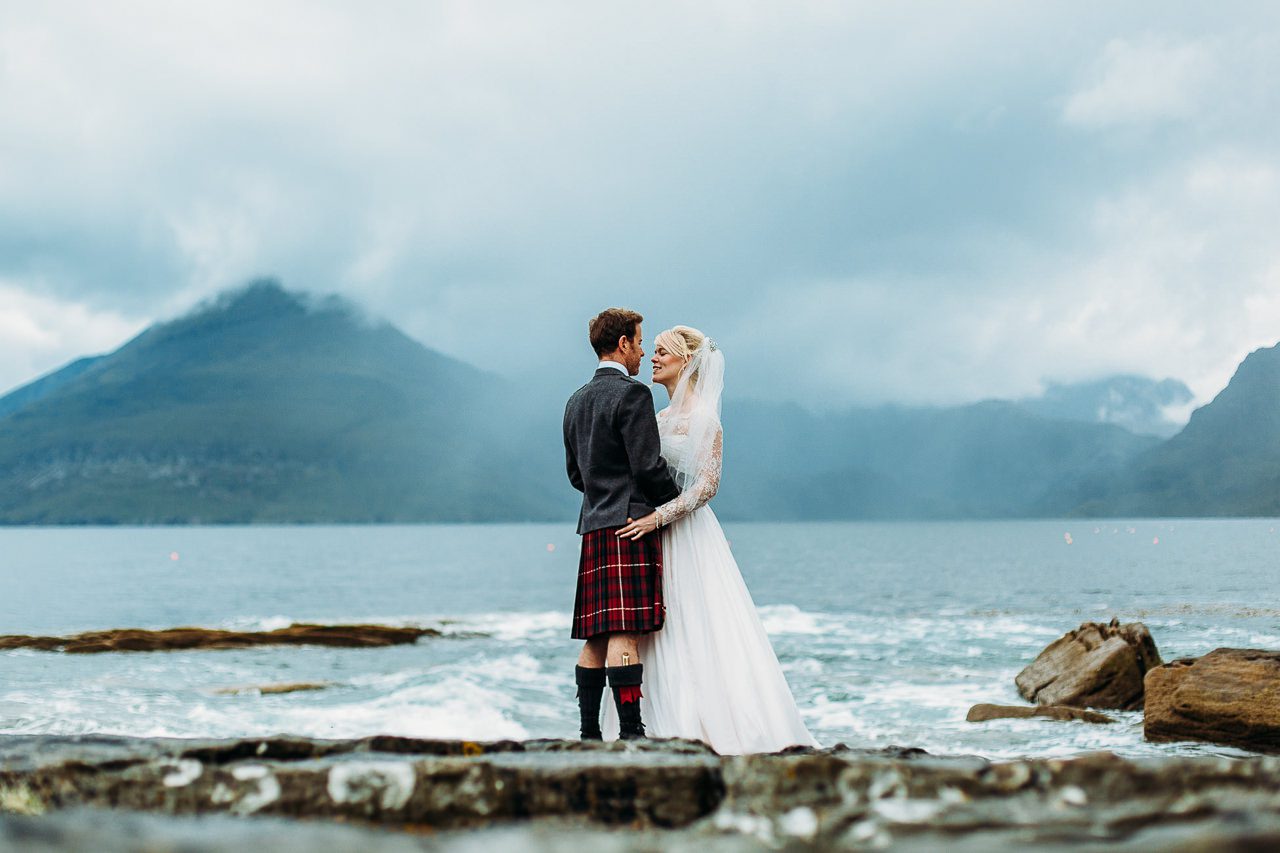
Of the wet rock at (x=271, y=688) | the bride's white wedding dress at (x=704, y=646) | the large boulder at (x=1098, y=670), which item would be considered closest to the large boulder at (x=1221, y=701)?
the large boulder at (x=1098, y=670)

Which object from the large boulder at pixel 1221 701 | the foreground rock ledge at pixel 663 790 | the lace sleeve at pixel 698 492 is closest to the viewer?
the foreground rock ledge at pixel 663 790

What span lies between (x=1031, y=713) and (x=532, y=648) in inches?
729

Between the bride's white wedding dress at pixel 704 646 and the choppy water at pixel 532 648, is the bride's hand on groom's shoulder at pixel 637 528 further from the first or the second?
the choppy water at pixel 532 648

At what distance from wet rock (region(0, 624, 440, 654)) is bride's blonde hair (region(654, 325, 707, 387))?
91.0ft

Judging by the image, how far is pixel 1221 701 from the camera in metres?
12.6

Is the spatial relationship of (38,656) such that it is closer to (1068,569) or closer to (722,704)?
(722,704)

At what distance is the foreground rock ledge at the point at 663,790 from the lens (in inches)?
98.6

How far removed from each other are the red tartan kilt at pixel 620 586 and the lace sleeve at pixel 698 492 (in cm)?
22

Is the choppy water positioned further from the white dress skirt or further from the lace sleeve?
the lace sleeve

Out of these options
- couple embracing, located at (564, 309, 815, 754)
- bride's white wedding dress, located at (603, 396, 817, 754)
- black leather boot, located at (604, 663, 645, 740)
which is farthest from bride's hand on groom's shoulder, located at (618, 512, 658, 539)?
black leather boot, located at (604, 663, 645, 740)

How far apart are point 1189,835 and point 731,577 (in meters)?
4.99

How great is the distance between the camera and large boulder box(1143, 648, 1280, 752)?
12297 millimetres

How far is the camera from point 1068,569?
271ft

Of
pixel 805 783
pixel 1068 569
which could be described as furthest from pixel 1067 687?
pixel 1068 569
